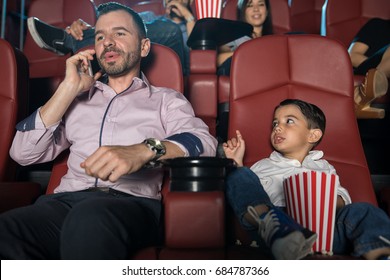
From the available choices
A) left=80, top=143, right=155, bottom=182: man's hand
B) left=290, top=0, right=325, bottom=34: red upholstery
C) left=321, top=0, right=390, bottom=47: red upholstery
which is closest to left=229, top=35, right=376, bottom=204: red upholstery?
left=80, top=143, right=155, bottom=182: man's hand

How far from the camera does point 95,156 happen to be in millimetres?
712

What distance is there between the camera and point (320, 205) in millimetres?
754

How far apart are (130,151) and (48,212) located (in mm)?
199

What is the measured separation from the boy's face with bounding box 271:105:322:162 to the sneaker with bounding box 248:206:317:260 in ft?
1.03

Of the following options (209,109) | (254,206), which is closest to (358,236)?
(254,206)

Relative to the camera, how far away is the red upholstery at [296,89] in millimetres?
1041

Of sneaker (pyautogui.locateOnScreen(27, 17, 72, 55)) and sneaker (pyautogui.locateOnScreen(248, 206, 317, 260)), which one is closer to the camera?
sneaker (pyautogui.locateOnScreen(248, 206, 317, 260))

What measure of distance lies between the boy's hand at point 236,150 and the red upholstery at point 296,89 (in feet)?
0.14

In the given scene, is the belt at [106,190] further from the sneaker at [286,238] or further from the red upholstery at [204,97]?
the red upholstery at [204,97]

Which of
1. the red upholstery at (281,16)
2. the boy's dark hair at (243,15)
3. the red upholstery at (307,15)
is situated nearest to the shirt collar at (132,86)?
the boy's dark hair at (243,15)

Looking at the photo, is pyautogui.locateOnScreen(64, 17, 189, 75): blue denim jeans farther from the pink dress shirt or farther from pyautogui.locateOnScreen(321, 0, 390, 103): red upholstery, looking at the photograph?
pyautogui.locateOnScreen(321, 0, 390, 103): red upholstery

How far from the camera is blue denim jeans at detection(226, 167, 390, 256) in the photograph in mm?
754

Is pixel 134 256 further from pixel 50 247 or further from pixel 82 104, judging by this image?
pixel 82 104

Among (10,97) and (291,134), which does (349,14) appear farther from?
(10,97)
